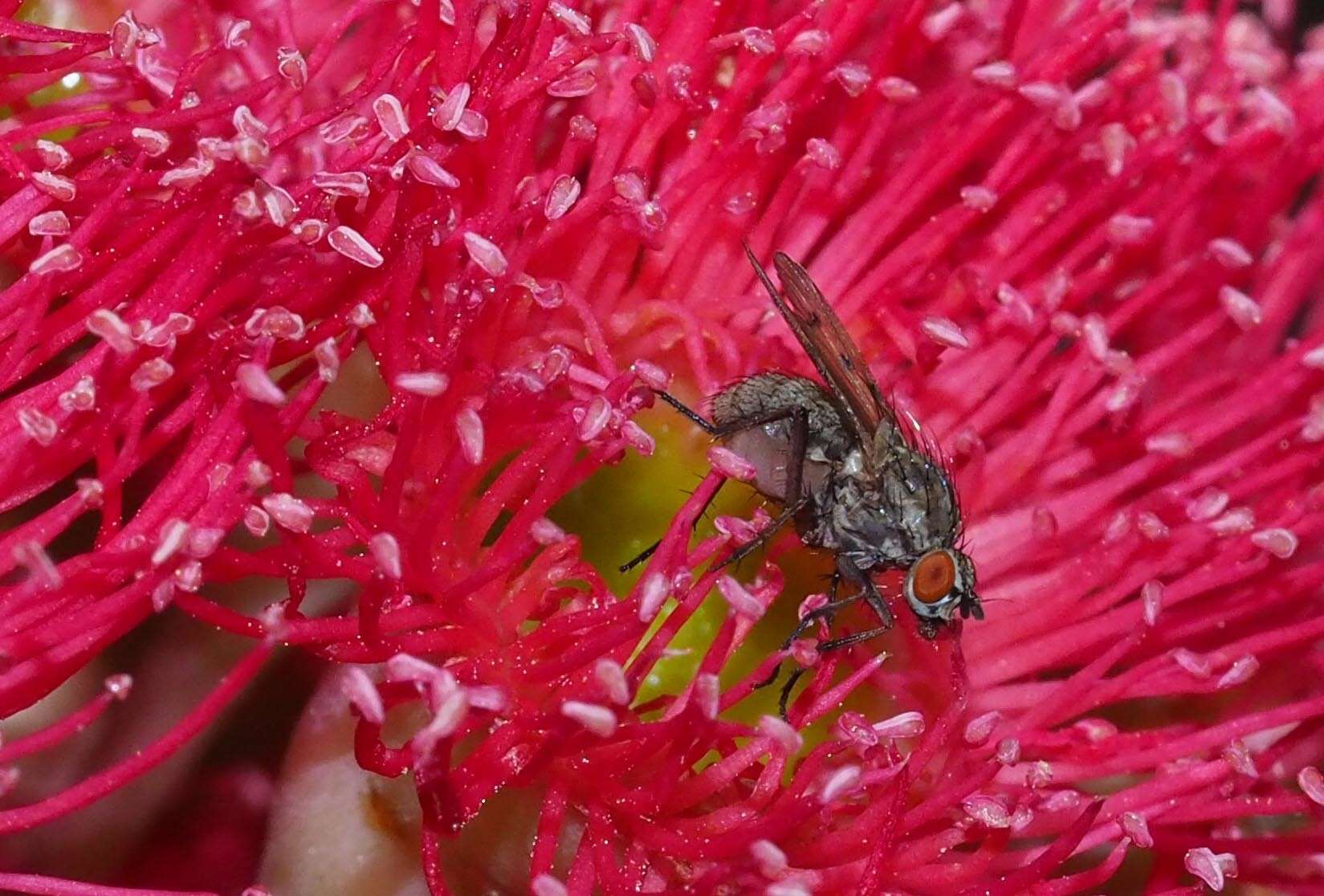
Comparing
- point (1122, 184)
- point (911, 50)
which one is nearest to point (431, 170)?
point (911, 50)

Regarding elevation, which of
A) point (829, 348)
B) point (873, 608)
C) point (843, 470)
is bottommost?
point (873, 608)

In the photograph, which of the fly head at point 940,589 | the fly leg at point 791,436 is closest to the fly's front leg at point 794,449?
the fly leg at point 791,436

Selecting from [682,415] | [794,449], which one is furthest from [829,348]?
[682,415]

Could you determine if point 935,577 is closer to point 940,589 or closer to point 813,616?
point 940,589

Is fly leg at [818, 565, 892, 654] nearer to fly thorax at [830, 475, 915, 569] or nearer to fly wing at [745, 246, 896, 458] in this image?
fly thorax at [830, 475, 915, 569]

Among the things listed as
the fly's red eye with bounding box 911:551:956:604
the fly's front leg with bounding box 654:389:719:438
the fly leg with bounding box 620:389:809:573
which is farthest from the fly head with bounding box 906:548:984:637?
the fly's front leg with bounding box 654:389:719:438

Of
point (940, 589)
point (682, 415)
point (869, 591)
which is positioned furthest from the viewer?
point (682, 415)

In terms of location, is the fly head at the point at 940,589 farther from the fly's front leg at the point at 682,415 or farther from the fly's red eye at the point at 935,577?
the fly's front leg at the point at 682,415

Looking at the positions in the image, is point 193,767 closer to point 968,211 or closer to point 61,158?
point 61,158

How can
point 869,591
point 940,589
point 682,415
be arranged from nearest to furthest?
point 940,589, point 869,591, point 682,415
